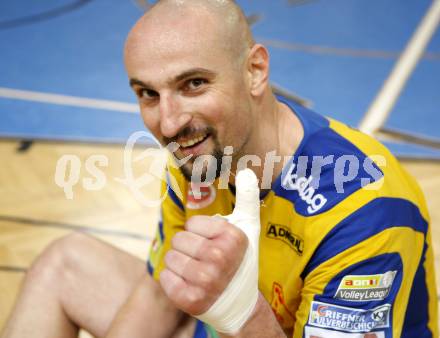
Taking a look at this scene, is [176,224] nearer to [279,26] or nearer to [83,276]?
[83,276]

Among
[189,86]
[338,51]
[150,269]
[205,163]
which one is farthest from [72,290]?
[338,51]

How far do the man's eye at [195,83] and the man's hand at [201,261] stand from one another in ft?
1.11

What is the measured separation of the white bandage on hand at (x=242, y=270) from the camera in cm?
94

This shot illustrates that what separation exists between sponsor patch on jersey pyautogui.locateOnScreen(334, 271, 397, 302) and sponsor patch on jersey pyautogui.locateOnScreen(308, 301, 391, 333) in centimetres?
2

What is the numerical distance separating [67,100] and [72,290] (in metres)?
2.30

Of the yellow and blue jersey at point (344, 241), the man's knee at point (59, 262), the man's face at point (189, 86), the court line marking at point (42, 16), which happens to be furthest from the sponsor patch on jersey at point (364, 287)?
the court line marking at point (42, 16)

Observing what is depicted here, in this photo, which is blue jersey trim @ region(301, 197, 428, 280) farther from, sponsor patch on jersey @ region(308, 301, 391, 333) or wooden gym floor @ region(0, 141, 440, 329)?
wooden gym floor @ region(0, 141, 440, 329)

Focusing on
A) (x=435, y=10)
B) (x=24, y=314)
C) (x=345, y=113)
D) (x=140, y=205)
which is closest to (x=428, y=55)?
(x=435, y=10)

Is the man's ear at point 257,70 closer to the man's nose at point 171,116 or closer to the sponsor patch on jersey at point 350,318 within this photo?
the man's nose at point 171,116

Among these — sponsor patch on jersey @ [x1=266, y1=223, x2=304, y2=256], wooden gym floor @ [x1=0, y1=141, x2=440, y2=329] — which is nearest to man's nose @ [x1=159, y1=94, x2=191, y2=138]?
sponsor patch on jersey @ [x1=266, y1=223, x2=304, y2=256]

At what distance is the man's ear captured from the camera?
124cm

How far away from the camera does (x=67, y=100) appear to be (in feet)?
12.1

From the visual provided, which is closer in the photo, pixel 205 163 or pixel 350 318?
pixel 350 318

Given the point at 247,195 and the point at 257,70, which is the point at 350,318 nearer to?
the point at 247,195
